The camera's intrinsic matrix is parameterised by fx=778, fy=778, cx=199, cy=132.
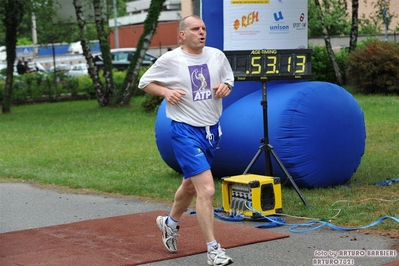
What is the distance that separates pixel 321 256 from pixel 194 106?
168 cm

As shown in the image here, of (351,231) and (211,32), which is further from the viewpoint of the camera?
(211,32)

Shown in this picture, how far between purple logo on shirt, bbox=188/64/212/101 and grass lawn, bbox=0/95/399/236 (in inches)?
86.4

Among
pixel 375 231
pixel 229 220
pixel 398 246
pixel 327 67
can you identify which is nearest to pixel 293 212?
pixel 229 220

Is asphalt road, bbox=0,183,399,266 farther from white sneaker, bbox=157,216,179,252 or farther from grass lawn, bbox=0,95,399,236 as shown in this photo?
grass lawn, bbox=0,95,399,236

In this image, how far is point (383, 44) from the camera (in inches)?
931

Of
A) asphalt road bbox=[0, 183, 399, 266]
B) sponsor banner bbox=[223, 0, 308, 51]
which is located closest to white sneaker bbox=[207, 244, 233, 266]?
asphalt road bbox=[0, 183, 399, 266]

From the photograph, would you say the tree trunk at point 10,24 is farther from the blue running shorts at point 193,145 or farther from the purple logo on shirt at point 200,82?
the blue running shorts at point 193,145

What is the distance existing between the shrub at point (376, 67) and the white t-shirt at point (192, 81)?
16.8 metres

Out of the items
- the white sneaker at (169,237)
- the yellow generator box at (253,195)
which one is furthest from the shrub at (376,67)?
the white sneaker at (169,237)

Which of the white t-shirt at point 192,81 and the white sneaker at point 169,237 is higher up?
the white t-shirt at point 192,81

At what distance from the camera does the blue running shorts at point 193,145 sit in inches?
258

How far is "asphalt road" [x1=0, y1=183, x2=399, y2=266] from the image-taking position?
6613 mm

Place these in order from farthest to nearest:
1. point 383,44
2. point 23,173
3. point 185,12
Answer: point 185,12 → point 383,44 → point 23,173

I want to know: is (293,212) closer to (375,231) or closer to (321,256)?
(375,231)
